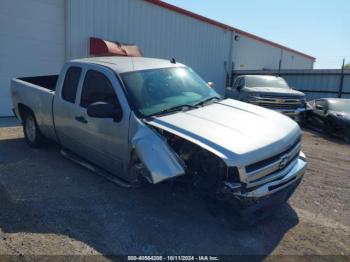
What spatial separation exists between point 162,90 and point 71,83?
173 centimetres

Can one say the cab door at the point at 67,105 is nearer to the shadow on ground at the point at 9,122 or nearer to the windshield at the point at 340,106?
the shadow on ground at the point at 9,122

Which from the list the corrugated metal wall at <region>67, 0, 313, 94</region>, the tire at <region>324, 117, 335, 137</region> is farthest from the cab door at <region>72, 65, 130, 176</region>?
the tire at <region>324, 117, 335, 137</region>

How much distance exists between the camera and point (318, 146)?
8.73 m

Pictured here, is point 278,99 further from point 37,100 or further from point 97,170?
point 97,170

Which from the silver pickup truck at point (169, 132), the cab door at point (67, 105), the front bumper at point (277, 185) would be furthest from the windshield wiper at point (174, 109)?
the cab door at point (67, 105)

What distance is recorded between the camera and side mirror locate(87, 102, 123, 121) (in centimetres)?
411

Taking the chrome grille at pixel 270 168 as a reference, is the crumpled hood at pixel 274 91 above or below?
below

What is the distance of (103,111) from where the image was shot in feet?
13.5

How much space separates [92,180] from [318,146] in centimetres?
625

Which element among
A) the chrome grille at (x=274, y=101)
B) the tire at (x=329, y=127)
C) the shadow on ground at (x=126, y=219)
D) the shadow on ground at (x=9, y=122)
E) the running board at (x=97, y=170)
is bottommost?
the shadow on ground at (x=9, y=122)

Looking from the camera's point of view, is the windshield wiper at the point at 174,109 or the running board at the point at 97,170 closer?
the windshield wiper at the point at 174,109

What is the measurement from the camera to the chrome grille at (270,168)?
3293mm

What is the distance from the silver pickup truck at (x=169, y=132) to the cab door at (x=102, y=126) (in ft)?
0.05

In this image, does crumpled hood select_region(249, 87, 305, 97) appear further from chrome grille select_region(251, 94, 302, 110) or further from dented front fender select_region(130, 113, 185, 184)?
dented front fender select_region(130, 113, 185, 184)
